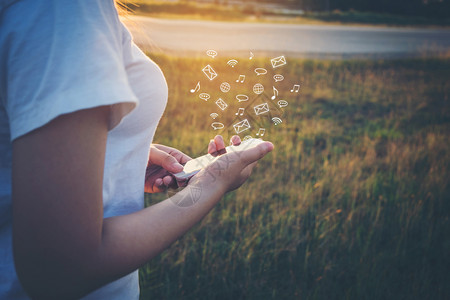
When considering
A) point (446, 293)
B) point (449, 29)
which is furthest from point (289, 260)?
point (449, 29)

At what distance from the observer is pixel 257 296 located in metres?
1.89

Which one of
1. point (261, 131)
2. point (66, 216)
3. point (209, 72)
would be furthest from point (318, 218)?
point (66, 216)

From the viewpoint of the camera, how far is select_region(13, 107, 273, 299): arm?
45 cm

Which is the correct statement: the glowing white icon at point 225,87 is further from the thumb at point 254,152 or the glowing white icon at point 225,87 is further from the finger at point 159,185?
the finger at point 159,185

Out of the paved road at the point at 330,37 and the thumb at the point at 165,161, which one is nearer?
the thumb at the point at 165,161

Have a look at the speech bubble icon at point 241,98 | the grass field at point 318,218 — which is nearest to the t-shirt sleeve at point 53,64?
the speech bubble icon at point 241,98

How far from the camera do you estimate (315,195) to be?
2715 millimetres

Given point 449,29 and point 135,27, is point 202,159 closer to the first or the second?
point 135,27

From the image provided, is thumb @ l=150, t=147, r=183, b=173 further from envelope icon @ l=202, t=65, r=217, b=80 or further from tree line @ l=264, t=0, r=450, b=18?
tree line @ l=264, t=0, r=450, b=18

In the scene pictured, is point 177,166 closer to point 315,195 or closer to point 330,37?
point 315,195

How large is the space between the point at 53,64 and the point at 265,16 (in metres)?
18.0

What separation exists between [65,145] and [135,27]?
722 mm

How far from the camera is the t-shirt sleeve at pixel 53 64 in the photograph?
1.45ft

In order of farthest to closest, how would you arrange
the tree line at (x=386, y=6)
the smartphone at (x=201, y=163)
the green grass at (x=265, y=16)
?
the tree line at (x=386, y=6)
the green grass at (x=265, y=16)
the smartphone at (x=201, y=163)
